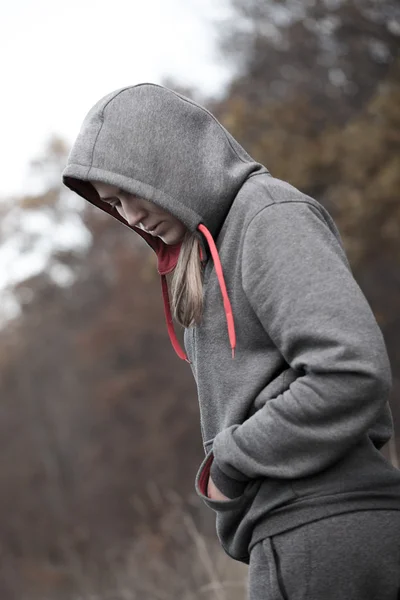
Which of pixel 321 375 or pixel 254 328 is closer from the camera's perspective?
pixel 321 375

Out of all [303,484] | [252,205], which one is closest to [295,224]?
[252,205]

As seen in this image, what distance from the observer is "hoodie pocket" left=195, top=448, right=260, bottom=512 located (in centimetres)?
160

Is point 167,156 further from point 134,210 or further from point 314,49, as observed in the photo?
point 314,49

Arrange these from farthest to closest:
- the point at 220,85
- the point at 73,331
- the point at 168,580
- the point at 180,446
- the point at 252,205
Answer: the point at 73,331
the point at 180,446
the point at 220,85
the point at 168,580
the point at 252,205

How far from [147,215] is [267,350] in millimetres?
371

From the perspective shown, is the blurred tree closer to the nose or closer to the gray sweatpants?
the nose

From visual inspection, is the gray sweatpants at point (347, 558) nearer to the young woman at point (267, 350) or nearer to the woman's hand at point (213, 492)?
the young woman at point (267, 350)

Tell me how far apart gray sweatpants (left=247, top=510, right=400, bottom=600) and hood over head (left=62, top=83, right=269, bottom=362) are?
513 millimetres

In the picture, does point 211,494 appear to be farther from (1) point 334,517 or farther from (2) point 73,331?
(2) point 73,331

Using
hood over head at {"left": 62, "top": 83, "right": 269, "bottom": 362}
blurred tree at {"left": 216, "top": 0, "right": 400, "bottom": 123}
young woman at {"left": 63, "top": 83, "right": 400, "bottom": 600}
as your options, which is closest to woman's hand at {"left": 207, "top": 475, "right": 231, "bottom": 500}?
young woman at {"left": 63, "top": 83, "right": 400, "bottom": 600}

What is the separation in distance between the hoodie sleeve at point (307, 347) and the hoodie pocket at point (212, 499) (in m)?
0.06

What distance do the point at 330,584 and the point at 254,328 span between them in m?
0.44

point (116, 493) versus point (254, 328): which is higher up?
point (254, 328)

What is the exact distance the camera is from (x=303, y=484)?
5.01ft
